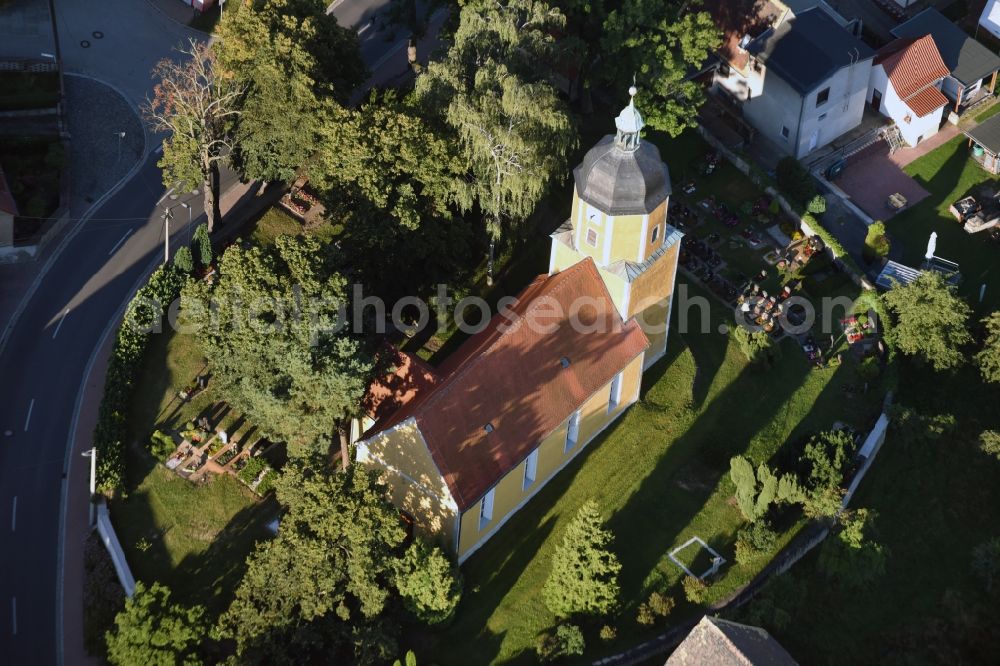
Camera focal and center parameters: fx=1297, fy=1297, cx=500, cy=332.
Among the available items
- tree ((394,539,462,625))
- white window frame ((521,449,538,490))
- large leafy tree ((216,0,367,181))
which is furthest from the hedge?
white window frame ((521,449,538,490))

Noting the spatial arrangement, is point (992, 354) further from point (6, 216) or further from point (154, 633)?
point (6, 216)

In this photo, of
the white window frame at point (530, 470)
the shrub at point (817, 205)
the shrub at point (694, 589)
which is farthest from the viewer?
the shrub at point (817, 205)

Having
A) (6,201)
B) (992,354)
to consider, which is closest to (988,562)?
(992,354)

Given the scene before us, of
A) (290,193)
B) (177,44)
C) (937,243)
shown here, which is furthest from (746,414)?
(177,44)

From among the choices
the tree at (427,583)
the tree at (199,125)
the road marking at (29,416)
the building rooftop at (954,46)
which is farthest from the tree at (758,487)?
the building rooftop at (954,46)

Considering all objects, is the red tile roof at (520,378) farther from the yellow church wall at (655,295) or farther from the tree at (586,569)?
the tree at (586,569)

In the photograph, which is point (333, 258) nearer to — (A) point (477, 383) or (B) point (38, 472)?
(A) point (477, 383)
